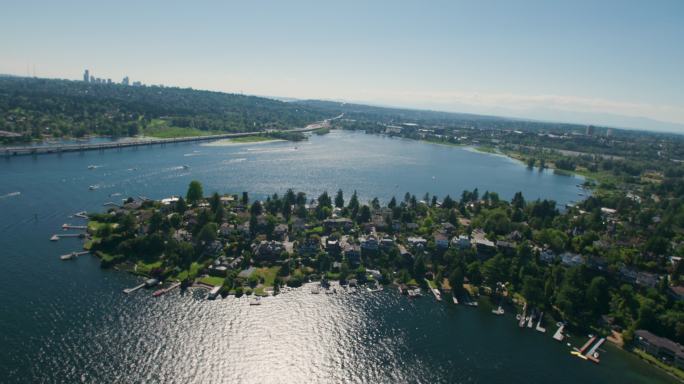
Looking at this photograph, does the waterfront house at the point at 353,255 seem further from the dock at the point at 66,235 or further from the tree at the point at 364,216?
the dock at the point at 66,235

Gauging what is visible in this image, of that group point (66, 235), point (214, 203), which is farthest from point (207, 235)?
point (66, 235)

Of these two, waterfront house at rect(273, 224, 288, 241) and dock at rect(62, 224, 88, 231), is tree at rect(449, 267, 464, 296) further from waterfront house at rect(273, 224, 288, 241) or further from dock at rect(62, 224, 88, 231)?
dock at rect(62, 224, 88, 231)

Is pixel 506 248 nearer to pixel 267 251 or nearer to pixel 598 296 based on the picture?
pixel 598 296

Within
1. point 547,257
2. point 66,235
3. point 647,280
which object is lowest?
point 66,235

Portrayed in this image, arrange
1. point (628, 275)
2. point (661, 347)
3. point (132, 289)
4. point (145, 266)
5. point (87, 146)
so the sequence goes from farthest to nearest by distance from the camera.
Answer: point (87, 146) < point (628, 275) < point (145, 266) < point (132, 289) < point (661, 347)

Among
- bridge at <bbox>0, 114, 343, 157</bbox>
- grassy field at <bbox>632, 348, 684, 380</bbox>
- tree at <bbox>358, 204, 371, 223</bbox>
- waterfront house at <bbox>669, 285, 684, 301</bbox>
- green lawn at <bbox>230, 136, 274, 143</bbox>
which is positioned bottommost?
grassy field at <bbox>632, 348, 684, 380</bbox>

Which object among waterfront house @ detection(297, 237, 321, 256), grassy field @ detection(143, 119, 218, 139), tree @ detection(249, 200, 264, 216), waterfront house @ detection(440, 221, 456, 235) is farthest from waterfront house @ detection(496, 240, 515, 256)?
grassy field @ detection(143, 119, 218, 139)

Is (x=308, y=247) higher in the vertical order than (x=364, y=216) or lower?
lower

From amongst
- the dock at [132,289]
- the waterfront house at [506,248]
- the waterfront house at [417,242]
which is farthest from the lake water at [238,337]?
the waterfront house at [506,248]
